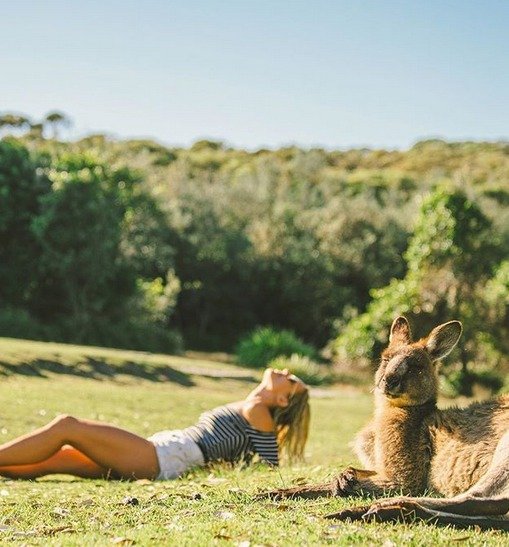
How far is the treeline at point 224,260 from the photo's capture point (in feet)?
88.1

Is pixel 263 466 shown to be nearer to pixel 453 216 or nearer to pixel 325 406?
pixel 325 406

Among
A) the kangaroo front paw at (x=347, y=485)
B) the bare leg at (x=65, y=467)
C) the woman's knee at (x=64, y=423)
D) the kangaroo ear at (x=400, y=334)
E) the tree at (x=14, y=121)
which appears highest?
the tree at (x=14, y=121)

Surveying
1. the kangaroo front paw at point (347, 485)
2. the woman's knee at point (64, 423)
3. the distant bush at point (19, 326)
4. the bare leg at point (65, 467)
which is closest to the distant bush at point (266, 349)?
the distant bush at point (19, 326)

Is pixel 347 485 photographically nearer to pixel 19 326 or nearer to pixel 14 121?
pixel 19 326

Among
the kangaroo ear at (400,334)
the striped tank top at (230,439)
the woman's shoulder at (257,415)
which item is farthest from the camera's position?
the woman's shoulder at (257,415)

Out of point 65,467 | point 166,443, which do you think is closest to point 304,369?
point 166,443

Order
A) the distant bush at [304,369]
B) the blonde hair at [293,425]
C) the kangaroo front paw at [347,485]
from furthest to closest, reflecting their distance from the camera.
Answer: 1. the distant bush at [304,369]
2. the blonde hair at [293,425]
3. the kangaroo front paw at [347,485]

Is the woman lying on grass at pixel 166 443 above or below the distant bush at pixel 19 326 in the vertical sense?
above

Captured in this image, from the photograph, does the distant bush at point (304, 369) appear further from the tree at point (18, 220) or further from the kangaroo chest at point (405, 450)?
the kangaroo chest at point (405, 450)

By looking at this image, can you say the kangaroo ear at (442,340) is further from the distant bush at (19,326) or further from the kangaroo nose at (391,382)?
the distant bush at (19,326)

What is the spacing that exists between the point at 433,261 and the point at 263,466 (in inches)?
768

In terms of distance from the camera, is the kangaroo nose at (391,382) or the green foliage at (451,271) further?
the green foliage at (451,271)

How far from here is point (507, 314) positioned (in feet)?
89.2

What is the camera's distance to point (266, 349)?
97.0ft
